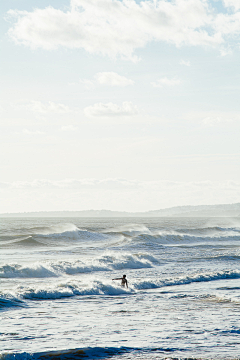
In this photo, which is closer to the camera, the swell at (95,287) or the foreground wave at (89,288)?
the foreground wave at (89,288)

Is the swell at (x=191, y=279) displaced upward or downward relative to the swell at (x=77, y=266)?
downward

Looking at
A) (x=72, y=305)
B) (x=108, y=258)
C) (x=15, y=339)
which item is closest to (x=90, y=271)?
(x=108, y=258)

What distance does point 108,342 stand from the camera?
411 inches

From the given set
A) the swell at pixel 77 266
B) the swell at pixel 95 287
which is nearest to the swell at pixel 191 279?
the swell at pixel 95 287

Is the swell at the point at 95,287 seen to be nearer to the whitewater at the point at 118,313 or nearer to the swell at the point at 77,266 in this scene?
the whitewater at the point at 118,313

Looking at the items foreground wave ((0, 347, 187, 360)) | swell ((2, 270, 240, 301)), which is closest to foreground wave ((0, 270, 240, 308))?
swell ((2, 270, 240, 301))

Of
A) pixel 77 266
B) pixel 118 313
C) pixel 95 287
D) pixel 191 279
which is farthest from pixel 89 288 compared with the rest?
pixel 77 266

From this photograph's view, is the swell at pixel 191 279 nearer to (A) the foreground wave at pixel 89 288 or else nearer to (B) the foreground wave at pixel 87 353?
(A) the foreground wave at pixel 89 288

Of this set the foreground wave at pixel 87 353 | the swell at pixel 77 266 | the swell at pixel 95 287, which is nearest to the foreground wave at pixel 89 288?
the swell at pixel 95 287

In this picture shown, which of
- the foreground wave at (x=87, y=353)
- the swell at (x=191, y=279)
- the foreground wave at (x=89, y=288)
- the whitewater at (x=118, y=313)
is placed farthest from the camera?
the swell at (x=191, y=279)

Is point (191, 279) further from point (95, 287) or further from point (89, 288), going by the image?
point (89, 288)

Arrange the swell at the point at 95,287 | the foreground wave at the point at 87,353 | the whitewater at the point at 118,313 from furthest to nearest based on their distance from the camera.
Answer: the swell at the point at 95,287 < the whitewater at the point at 118,313 < the foreground wave at the point at 87,353

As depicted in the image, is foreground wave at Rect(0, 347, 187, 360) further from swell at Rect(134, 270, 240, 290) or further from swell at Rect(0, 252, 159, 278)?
swell at Rect(0, 252, 159, 278)

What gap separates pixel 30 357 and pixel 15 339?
56.7 inches
